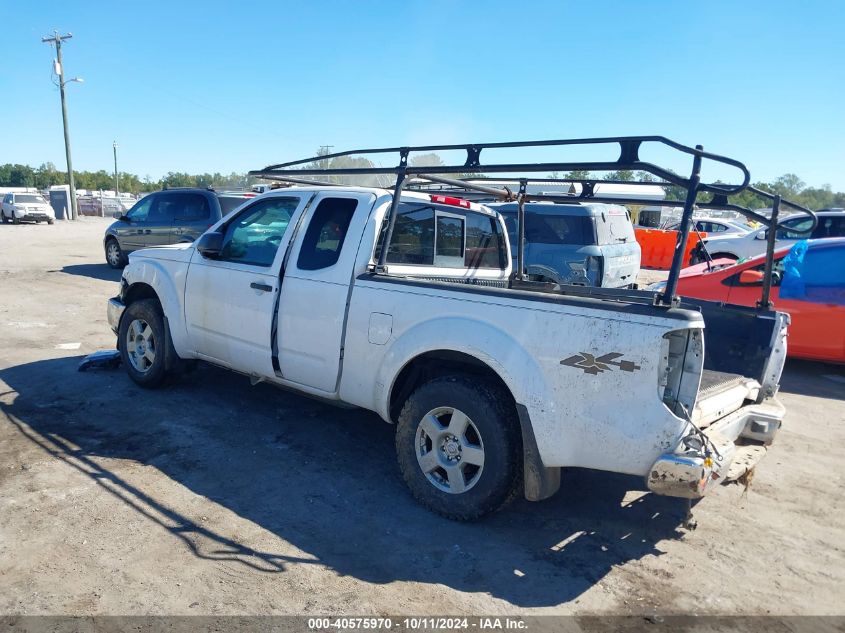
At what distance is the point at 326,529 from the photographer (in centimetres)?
350

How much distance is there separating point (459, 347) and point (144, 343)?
3.58 m

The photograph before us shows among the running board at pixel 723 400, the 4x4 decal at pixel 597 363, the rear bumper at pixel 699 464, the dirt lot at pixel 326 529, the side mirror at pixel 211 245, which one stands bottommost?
the dirt lot at pixel 326 529

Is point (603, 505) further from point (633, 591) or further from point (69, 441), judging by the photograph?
point (69, 441)

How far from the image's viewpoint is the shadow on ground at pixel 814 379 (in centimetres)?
677

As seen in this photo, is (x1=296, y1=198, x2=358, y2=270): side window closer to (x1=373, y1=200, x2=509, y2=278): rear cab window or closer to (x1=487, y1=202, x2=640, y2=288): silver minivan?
(x1=373, y1=200, x2=509, y2=278): rear cab window

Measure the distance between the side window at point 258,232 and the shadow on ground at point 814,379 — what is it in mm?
5758

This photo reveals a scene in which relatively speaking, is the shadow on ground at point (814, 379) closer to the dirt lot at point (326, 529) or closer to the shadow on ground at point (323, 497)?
the dirt lot at point (326, 529)

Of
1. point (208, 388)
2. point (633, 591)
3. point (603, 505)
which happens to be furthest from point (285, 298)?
point (633, 591)

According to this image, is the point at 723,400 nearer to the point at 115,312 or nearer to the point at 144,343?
the point at 144,343

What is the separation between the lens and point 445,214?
484 centimetres

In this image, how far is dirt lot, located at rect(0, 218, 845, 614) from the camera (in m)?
2.94

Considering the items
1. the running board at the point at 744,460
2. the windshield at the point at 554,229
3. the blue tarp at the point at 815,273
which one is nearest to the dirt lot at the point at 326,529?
the running board at the point at 744,460

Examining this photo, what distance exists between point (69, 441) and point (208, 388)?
1.45m

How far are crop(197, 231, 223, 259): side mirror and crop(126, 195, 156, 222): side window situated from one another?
931cm
